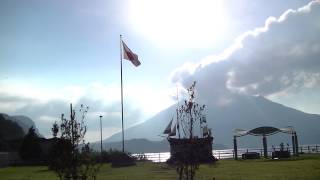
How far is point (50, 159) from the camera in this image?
17.2 meters

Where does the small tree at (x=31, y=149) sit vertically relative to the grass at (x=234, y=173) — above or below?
above

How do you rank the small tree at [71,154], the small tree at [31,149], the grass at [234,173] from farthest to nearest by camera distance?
the small tree at [31,149] → the grass at [234,173] → the small tree at [71,154]

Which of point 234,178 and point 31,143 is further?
point 31,143

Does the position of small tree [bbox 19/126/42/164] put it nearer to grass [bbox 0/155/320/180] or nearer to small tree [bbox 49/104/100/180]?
grass [bbox 0/155/320/180]

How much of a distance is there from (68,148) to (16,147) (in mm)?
84890

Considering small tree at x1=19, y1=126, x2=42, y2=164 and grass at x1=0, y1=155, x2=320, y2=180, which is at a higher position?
small tree at x1=19, y1=126, x2=42, y2=164

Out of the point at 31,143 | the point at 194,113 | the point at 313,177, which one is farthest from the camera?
the point at 31,143

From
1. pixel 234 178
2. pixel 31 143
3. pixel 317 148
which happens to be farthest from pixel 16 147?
pixel 234 178

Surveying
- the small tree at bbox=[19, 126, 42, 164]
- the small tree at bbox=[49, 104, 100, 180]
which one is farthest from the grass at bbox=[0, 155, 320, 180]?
the small tree at bbox=[19, 126, 42, 164]

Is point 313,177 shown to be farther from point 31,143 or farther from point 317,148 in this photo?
point 31,143

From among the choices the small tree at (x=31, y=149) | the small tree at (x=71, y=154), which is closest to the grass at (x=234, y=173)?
the small tree at (x=71, y=154)

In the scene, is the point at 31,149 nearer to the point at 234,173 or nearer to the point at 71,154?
the point at 234,173

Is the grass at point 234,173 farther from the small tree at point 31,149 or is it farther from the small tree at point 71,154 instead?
the small tree at point 31,149

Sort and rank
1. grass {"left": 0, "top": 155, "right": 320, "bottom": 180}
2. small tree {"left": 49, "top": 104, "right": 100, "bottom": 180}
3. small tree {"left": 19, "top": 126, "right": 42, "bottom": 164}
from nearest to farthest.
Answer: small tree {"left": 49, "top": 104, "right": 100, "bottom": 180}
grass {"left": 0, "top": 155, "right": 320, "bottom": 180}
small tree {"left": 19, "top": 126, "right": 42, "bottom": 164}
